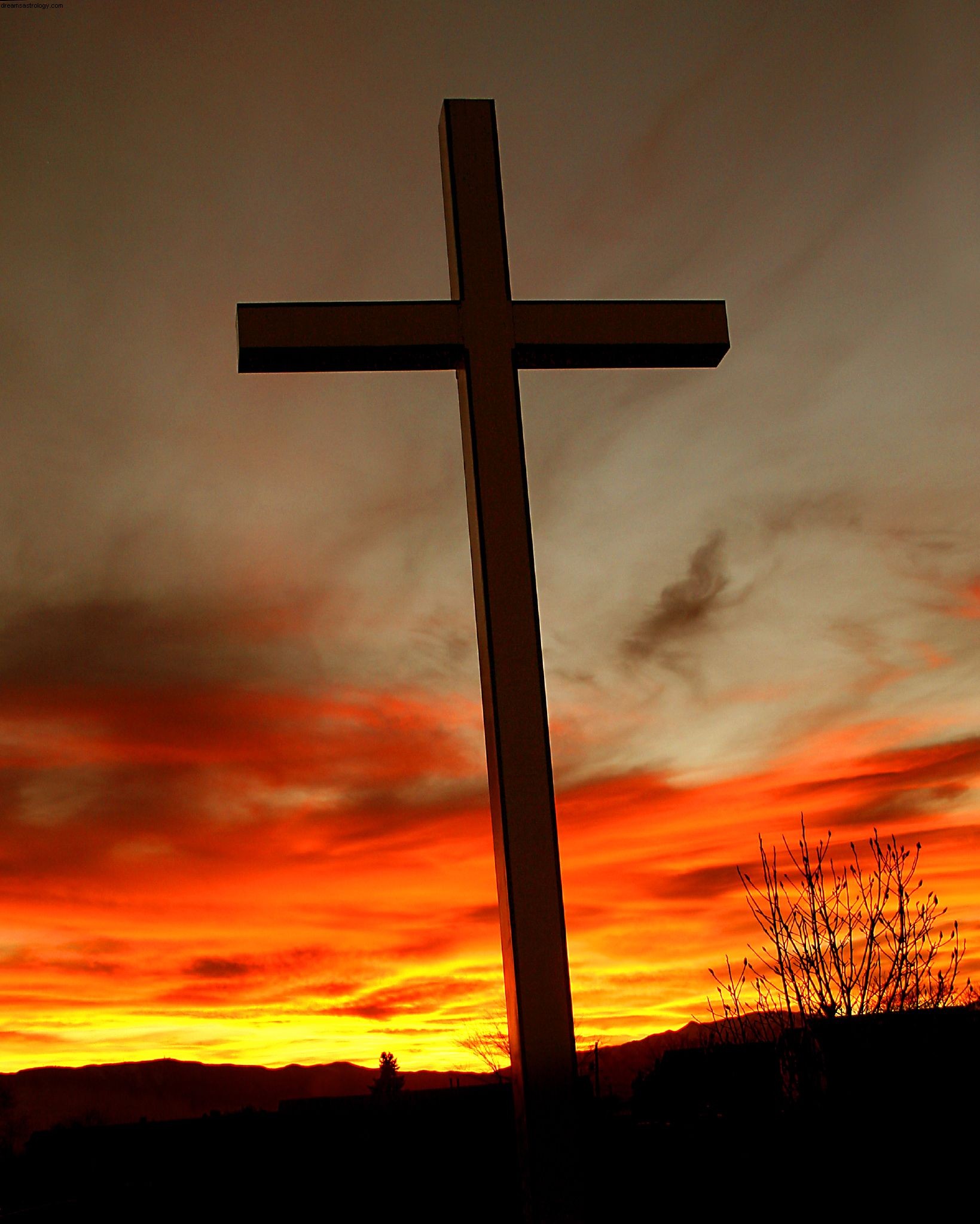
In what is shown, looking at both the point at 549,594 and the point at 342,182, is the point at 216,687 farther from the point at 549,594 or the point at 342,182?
the point at 342,182

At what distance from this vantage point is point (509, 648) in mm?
4238

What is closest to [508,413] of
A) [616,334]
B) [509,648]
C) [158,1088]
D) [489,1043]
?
[616,334]

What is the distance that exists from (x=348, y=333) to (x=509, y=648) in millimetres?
1385

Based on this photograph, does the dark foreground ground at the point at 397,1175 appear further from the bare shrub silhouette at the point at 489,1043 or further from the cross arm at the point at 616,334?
the cross arm at the point at 616,334

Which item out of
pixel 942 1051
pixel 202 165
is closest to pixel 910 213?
pixel 202 165

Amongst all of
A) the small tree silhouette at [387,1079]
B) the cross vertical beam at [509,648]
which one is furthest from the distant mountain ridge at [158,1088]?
the cross vertical beam at [509,648]

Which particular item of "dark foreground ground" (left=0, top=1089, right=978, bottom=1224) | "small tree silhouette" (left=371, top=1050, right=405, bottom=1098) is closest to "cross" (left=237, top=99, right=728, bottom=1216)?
"dark foreground ground" (left=0, top=1089, right=978, bottom=1224)

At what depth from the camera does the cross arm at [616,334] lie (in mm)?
4811

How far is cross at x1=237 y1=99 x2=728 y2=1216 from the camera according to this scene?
3910mm

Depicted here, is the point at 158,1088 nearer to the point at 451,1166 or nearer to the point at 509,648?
the point at 451,1166

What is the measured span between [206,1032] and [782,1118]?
3.12 meters

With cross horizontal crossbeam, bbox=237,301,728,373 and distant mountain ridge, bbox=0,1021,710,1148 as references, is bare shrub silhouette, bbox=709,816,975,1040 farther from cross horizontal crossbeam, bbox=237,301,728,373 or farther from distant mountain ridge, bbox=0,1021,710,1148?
cross horizontal crossbeam, bbox=237,301,728,373

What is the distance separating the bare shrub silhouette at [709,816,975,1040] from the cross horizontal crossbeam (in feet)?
15.1

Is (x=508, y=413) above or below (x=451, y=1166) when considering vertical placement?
above
